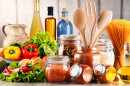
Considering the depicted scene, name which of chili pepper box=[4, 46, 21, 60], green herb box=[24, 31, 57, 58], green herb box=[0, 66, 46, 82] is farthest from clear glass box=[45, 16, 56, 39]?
green herb box=[0, 66, 46, 82]

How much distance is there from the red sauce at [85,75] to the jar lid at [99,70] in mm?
18

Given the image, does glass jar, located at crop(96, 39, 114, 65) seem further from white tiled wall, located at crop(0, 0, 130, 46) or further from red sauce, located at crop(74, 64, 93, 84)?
white tiled wall, located at crop(0, 0, 130, 46)

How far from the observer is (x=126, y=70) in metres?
0.80

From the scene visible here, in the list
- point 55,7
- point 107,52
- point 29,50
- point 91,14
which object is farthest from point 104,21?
point 55,7

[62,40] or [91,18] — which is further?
[62,40]

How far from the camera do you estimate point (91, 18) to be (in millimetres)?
821

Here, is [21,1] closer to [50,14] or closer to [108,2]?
[50,14]

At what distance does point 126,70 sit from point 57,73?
9.5 inches

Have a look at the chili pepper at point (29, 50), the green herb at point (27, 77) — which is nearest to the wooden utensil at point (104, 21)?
A: the green herb at point (27, 77)

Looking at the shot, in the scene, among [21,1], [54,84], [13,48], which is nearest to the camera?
[54,84]

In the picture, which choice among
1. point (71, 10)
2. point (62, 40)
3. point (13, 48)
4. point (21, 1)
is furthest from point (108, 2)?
point (62, 40)

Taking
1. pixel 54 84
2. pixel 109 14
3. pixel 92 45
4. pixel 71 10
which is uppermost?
pixel 71 10

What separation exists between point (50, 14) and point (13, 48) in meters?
0.33

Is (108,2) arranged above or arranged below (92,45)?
above
